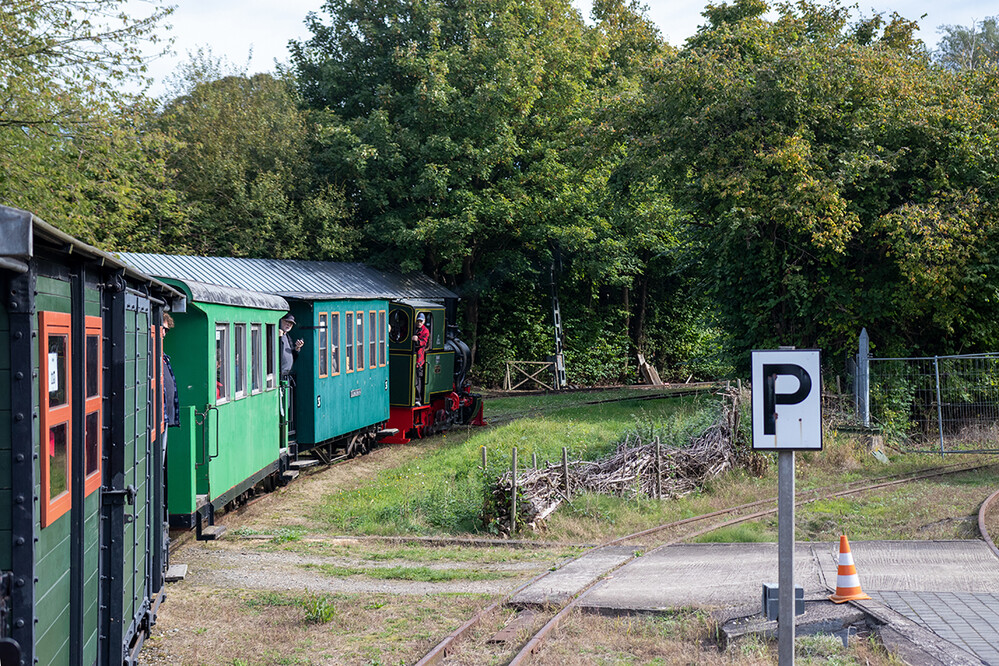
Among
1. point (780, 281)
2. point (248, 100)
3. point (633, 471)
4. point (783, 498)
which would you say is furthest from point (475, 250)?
point (783, 498)

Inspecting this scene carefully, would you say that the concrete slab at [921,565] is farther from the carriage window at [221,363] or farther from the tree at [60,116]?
→ the tree at [60,116]

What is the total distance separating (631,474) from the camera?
1370 cm

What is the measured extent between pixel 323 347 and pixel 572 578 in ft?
25.5

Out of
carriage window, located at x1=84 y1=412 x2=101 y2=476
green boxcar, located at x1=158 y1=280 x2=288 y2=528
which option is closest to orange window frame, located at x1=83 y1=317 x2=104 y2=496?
carriage window, located at x1=84 y1=412 x2=101 y2=476

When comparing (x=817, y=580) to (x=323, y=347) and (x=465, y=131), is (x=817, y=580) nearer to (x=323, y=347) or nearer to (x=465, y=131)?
(x=323, y=347)

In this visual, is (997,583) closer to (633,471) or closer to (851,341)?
(633,471)

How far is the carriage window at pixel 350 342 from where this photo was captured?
1734cm

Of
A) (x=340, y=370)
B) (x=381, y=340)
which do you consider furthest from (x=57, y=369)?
(x=381, y=340)

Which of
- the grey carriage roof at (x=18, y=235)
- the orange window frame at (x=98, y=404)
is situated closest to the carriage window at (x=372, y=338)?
the orange window frame at (x=98, y=404)

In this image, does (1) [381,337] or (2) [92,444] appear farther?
(1) [381,337]

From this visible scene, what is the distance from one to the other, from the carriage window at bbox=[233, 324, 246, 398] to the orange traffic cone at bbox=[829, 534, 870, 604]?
23.4 feet

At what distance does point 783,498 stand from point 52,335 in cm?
368

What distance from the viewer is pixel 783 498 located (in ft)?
16.4

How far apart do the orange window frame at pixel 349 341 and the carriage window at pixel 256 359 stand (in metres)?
4.18
